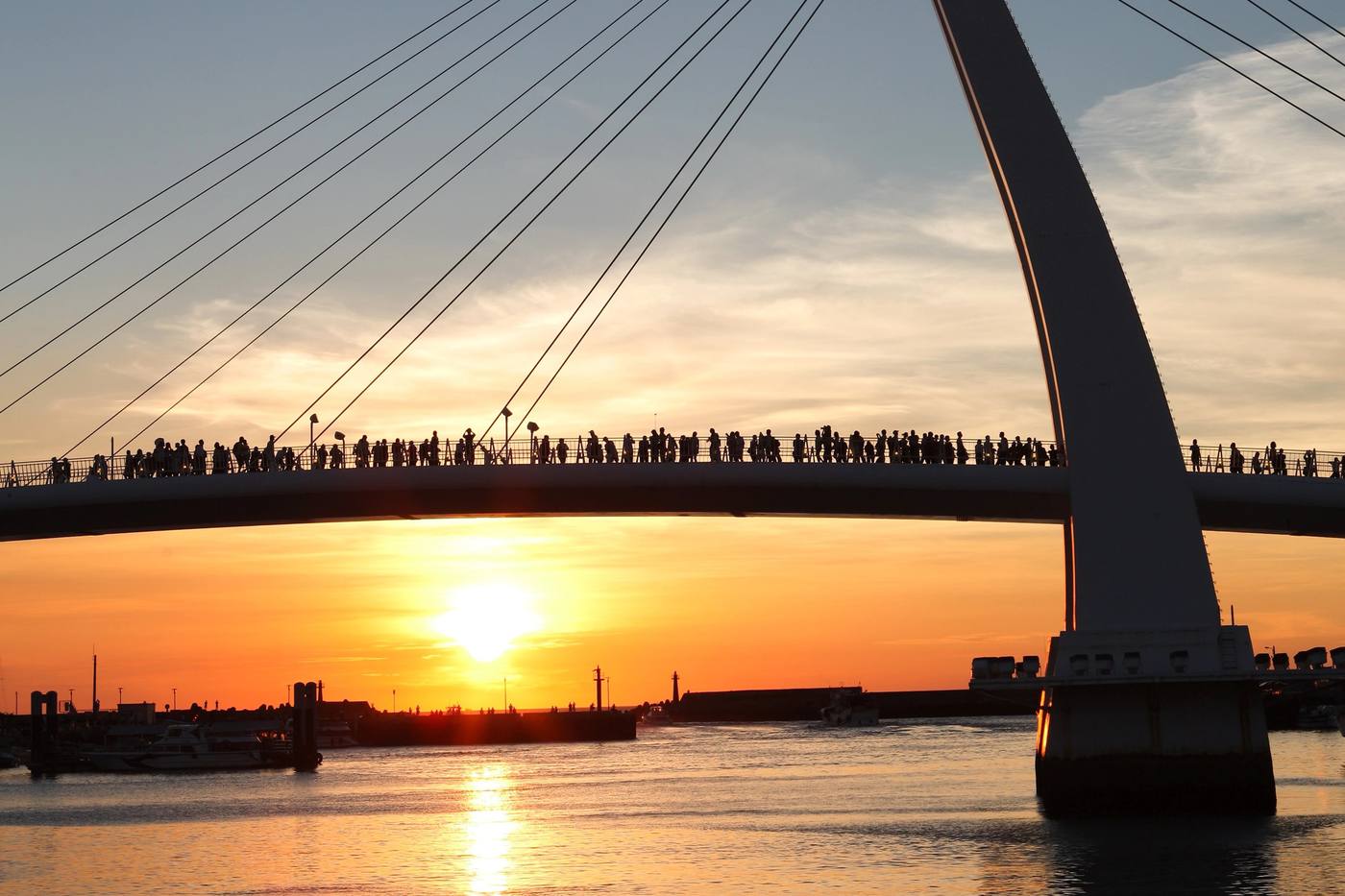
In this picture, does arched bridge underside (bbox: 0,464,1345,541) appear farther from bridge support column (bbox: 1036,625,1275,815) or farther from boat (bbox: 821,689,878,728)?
boat (bbox: 821,689,878,728)

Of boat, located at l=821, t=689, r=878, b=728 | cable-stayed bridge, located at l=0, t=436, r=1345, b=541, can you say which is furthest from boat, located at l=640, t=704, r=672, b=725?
cable-stayed bridge, located at l=0, t=436, r=1345, b=541

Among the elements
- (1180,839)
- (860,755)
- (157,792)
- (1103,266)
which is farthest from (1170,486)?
(860,755)

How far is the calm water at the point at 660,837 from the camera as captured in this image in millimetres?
26078

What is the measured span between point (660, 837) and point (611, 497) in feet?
27.0

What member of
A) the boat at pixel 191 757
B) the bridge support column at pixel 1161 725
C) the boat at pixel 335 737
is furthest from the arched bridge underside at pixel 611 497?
the boat at pixel 335 737

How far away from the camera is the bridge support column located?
1206 inches

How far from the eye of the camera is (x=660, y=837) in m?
33.9

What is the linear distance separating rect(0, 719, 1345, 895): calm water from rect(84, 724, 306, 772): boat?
410 inches

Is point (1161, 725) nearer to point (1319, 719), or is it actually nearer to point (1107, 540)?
point (1107, 540)

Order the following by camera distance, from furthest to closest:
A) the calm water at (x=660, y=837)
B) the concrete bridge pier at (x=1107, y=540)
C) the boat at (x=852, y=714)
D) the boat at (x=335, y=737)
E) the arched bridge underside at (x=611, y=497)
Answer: the boat at (x=852, y=714)
the boat at (x=335, y=737)
the arched bridge underside at (x=611, y=497)
the concrete bridge pier at (x=1107, y=540)
the calm water at (x=660, y=837)

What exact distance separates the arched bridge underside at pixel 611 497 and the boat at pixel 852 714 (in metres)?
90.6

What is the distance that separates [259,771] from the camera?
235ft

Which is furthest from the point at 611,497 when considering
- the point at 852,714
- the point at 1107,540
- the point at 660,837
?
the point at 852,714

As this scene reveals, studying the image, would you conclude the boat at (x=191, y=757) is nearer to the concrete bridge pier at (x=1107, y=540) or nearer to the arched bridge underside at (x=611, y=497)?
the arched bridge underside at (x=611, y=497)
